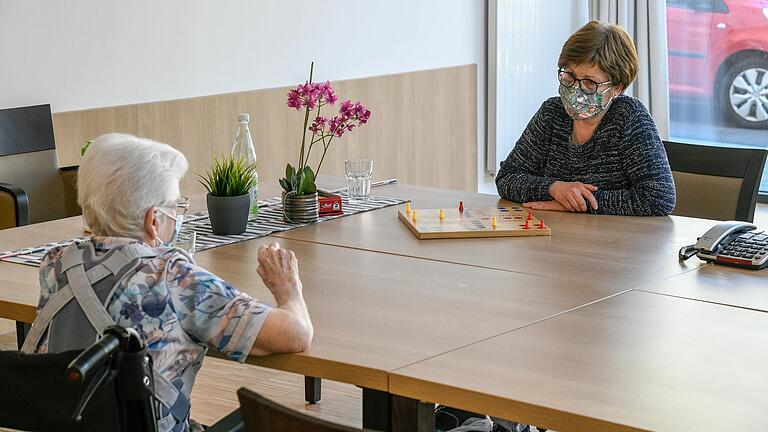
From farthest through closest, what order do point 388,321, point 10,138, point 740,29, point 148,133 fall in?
point 740,29 < point 148,133 < point 10,138 < point 388,321

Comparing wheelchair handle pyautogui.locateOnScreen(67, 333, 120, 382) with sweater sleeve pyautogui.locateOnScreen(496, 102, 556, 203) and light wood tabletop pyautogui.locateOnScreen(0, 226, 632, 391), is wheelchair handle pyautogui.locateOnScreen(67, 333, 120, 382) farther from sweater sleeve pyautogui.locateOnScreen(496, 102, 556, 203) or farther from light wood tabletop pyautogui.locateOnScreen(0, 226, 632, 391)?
Answer: sweater sleeve pyautogui.locateOnScreen(496, 102, 556, 203)

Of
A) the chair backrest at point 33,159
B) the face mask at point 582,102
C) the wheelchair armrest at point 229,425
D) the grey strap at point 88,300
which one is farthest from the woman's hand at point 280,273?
the chair backrest at point 33,159

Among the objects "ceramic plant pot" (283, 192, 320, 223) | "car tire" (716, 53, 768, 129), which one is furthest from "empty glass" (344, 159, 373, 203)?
"car tire" (716, 53, 768, 129)

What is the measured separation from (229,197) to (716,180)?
4.85 feet

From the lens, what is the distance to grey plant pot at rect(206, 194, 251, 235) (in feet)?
8.88

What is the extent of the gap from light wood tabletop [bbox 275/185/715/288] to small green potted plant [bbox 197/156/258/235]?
12 cm

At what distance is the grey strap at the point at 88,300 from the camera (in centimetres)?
175

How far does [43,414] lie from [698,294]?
1264 millimetres

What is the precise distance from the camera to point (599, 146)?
3.18 m

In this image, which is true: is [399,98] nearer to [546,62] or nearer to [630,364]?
[546,62]

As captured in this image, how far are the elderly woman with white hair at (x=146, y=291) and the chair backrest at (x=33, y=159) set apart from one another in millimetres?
2205

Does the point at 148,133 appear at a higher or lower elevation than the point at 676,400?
higher

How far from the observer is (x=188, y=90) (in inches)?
186

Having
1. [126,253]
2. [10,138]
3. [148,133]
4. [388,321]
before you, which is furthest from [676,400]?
[148,133]
